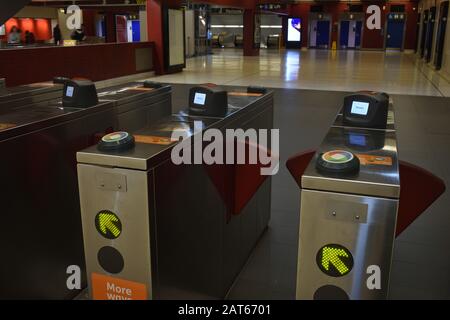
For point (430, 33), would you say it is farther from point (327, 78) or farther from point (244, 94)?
point (244, 94)

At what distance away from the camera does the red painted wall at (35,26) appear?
72.4 ft

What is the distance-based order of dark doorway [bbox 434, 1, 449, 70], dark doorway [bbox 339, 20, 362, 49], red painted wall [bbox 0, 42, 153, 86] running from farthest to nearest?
dark doorway [bbox 339, 20, 362, 49] → dark doorway [bbox 434, 1, 449, 70] → red painted wall [bbox 0, 42, 153, 86]

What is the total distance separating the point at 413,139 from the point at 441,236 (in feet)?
8.86

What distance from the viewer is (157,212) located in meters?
1.60

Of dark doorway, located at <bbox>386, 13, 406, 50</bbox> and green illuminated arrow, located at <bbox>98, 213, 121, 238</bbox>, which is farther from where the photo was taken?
dark doorway, located at <bbox>386, 13, 406, 50</bbox>

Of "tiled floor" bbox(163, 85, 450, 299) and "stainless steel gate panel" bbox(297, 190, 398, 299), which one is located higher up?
"stainless steel gate panel" bbox(297, 190, 398, 299)

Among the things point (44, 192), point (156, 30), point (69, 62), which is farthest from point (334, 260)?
point (156, 30)

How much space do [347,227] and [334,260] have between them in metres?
0.13

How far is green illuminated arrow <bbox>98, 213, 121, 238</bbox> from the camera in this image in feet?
5.28

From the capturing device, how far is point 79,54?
933cm

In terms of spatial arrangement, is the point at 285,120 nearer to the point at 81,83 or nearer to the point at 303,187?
the point at 81,83

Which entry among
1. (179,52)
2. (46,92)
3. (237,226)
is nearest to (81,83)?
(46,92)

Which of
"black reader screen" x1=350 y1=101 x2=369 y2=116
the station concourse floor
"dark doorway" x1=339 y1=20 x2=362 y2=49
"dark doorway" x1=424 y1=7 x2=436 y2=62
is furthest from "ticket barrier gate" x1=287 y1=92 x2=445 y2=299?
"dark doorway" x1=339 y1=20 x2=362 y2=49

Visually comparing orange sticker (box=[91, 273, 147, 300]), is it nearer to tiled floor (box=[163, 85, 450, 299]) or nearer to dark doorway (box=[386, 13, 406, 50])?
tiled floor (box=[163, 85, 450, 299])
